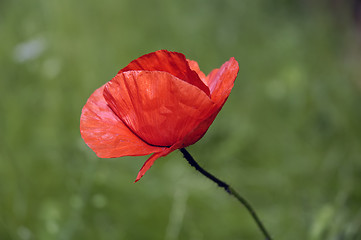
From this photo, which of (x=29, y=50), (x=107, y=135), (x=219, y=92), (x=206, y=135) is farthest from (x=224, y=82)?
(x=29, y=50)

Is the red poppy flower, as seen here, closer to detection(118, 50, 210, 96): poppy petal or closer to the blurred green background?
detection(118, 50, 210, 96): poppy petal

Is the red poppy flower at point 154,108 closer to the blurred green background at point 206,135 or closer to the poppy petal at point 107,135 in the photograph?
the poppy petal at point 107,135

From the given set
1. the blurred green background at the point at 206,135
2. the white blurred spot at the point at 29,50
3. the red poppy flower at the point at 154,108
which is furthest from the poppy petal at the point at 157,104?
the white blurred spot at the point at 29,50

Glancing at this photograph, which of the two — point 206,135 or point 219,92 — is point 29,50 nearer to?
point 206,135

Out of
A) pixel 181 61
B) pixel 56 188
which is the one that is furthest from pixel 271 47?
pixel 181 61

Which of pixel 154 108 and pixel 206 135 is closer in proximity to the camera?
pixel 154 108

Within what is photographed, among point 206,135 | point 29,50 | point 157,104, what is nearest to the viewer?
point 157,104

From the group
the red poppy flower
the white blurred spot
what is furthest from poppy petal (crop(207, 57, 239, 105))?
the white blurred spot

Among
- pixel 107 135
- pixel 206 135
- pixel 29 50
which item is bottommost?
pixel 206 135

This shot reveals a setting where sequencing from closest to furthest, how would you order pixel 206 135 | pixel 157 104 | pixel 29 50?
1. pixel 157 104
2. pixel 206 135
3. pixel 29 50
